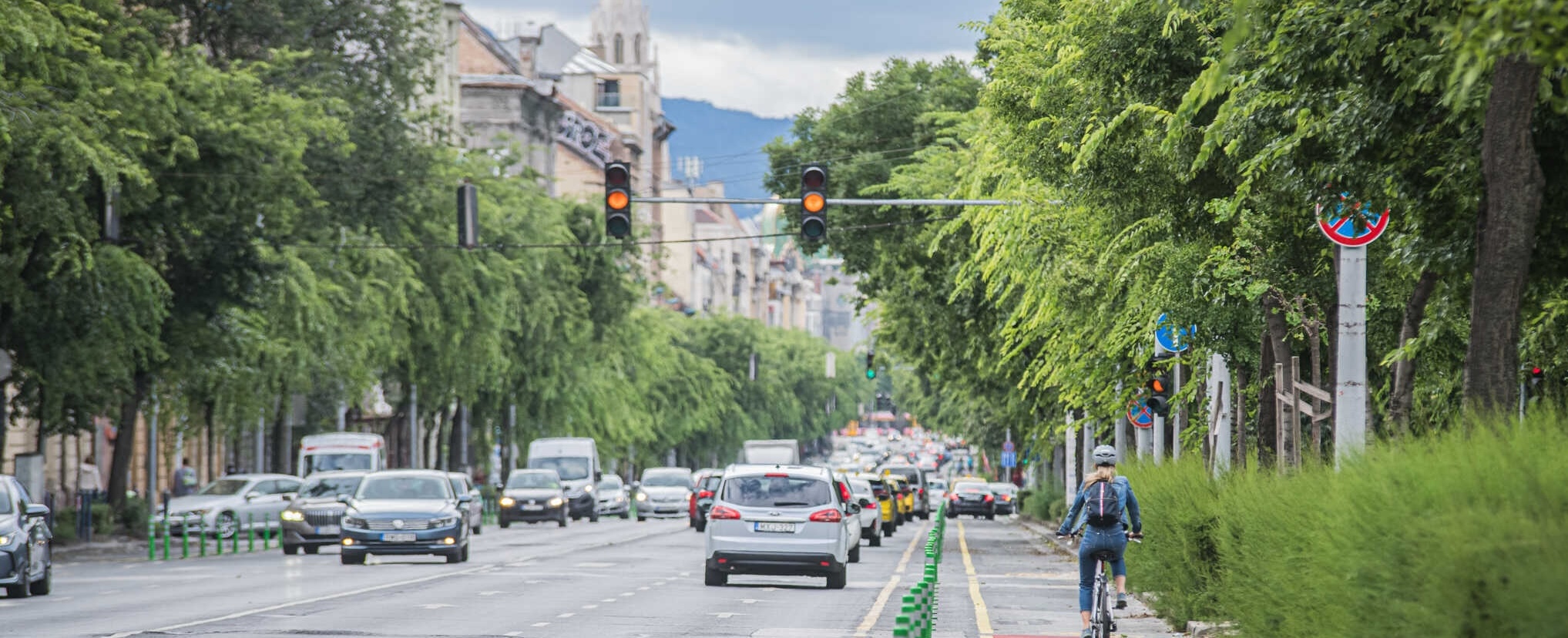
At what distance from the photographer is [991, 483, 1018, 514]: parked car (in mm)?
80125

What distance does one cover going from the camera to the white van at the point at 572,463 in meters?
65.9

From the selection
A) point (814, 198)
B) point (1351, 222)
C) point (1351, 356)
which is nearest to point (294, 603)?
point (814, 198)

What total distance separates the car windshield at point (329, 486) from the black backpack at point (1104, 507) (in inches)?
1055

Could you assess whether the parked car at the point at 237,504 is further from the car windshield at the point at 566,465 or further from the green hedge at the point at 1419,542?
the green hedge at the point at 1419,542

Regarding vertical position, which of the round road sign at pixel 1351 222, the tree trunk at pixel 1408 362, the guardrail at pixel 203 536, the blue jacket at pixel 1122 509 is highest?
the round road sign at pixel 1351 222

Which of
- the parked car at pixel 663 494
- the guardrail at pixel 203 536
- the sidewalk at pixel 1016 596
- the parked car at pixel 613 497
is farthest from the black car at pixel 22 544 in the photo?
the parked car at pixel 613 497

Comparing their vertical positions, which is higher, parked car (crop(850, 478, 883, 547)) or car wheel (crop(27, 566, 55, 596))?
car wheel (crop(27, 566, 55, 596))

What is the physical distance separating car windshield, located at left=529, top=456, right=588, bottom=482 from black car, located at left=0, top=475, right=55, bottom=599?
4036 cm

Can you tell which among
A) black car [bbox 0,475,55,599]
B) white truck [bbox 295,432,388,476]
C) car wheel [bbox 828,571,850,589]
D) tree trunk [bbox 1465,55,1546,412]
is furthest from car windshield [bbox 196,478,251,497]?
tree trunk [bbox 1465,55,1546,412]

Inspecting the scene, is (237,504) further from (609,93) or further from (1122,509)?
(609,93)

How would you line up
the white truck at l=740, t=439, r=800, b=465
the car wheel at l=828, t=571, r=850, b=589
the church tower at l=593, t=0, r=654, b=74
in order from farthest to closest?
1. the church tower at l=593, t=0, r=654, b=74
2. the white truck at l=740, t=439, r=800, b=465
3. the car wheel at l=828, t=571, r=850, b=589

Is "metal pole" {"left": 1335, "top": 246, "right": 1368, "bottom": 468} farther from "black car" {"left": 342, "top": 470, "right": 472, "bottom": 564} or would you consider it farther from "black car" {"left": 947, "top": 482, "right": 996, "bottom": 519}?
"black car" {"left": 947, "top": 482, "right": 996, "bottom": 519}

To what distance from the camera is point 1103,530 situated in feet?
55.1

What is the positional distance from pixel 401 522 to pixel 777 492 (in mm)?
8155
